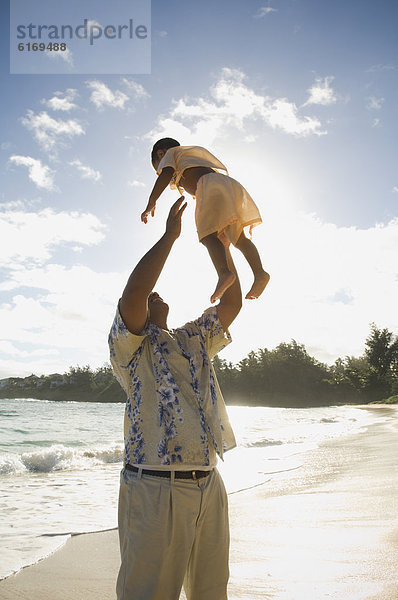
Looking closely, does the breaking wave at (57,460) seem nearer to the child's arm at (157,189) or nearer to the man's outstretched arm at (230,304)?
the child's arm at (157,189)

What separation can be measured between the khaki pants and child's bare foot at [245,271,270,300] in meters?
1.01

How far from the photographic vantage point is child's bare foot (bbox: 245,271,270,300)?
234 centimetres

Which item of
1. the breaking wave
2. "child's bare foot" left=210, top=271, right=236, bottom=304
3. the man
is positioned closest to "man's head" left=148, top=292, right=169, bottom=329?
the man

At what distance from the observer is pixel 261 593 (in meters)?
2.63

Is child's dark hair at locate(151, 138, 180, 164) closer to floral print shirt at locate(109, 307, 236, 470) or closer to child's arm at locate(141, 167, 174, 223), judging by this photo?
child's arm at locate(141, 167, 174, 223)

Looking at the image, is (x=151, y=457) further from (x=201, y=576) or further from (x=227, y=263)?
(x=227, y=263)

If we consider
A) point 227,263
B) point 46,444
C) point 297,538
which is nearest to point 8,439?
point 46,444

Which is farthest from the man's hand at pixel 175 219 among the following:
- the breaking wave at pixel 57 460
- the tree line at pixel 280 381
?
the tree line at pixel 280 381

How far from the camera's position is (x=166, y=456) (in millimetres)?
1533

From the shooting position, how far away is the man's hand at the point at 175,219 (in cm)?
181

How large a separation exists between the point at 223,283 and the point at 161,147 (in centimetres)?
132

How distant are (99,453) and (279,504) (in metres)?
6.42

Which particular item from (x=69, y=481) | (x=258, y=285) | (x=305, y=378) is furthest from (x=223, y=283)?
(x=305, y=378)

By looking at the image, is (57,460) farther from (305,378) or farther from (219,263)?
(305,378)
